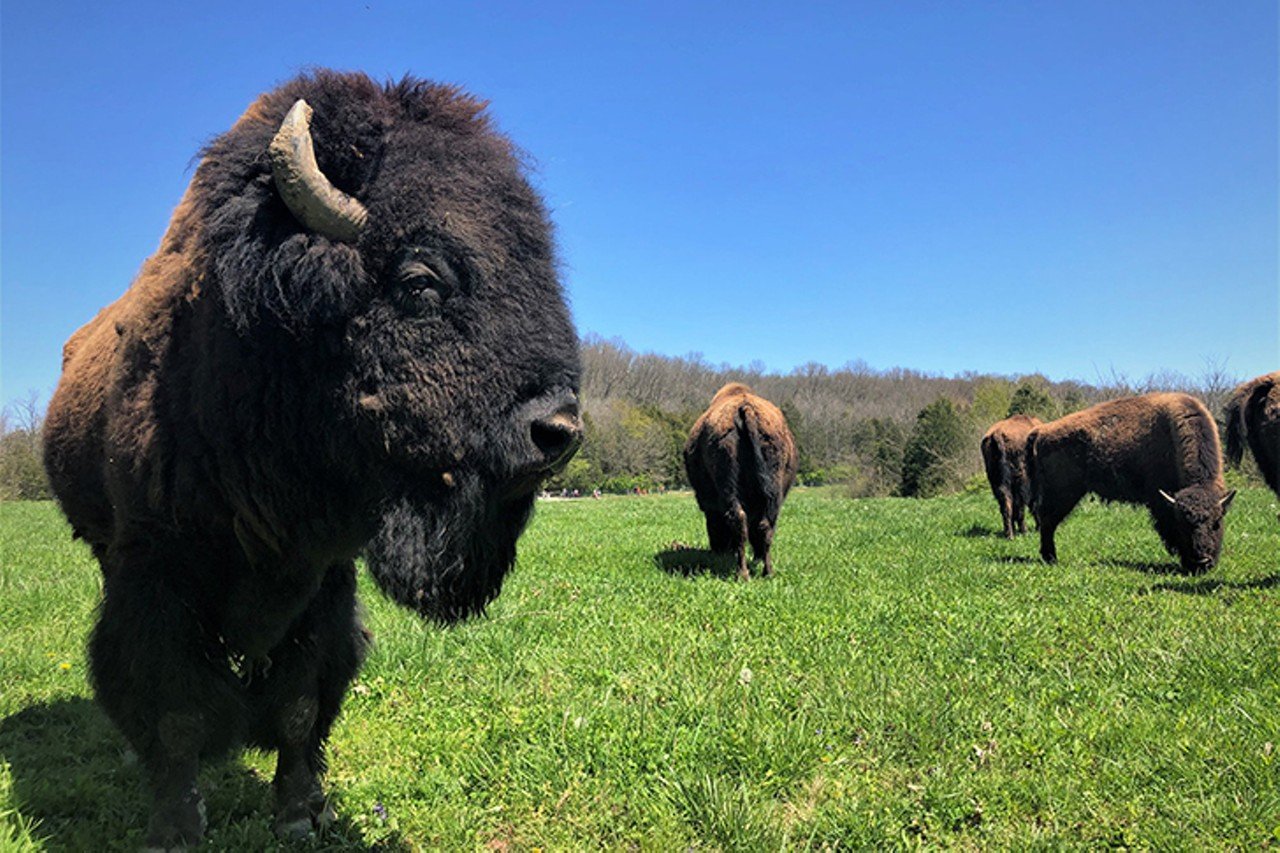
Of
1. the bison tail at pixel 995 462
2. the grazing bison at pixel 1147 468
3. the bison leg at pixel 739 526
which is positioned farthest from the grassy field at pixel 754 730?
the bison tail at pixel 995 462

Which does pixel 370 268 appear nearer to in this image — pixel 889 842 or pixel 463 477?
pixel 463 477

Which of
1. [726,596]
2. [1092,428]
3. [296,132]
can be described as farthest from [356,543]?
[1092,428]

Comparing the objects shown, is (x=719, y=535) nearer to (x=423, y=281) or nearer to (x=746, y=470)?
(x=746, y=470)

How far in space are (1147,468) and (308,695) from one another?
36.3 ft

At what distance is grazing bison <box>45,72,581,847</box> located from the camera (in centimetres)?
203

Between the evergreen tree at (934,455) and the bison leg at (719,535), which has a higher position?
the evergreen tree at (934,455)

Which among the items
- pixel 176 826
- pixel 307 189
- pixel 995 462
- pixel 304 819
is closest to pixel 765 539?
pixel 304 819

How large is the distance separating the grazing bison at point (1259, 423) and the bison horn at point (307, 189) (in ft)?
34.2

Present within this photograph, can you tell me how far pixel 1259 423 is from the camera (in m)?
8.87

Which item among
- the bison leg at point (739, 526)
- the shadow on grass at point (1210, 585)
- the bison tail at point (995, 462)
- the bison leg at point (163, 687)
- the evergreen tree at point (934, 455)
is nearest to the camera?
the bison leg at point (163, 687)

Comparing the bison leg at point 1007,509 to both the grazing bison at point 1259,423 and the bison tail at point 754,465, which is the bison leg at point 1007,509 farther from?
the bison tail at point 754,465

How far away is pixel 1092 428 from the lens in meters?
11.1

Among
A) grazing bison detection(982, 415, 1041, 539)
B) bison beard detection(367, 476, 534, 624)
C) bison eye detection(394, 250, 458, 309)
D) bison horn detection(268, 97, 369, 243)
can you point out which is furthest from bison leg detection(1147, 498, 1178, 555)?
bison horn detection(268, 97, 369, 243)

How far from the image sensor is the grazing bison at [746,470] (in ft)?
29.7
